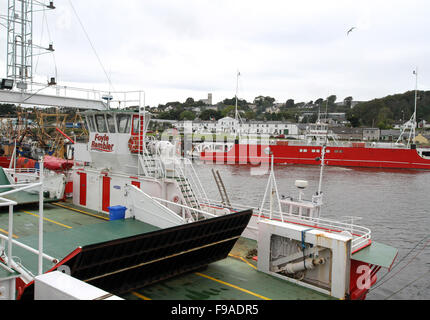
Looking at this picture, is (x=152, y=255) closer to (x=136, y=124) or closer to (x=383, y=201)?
(x=136, y=124)

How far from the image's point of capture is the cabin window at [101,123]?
46.1 ft

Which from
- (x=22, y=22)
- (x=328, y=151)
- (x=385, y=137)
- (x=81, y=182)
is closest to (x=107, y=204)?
(x=81, y=182)

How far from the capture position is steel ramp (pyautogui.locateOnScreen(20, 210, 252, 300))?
7184mm

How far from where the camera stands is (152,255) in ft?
27.5

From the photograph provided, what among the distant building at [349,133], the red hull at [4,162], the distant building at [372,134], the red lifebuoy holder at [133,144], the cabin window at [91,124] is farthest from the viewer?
the distant building at [349,133]

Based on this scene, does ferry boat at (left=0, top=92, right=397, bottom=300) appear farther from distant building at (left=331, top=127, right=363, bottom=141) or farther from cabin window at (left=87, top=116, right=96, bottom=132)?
distant building at (left=331, top=127, right=363, bottom=141)

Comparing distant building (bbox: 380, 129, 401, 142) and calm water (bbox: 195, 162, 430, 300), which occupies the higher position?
distant building (bbox: 380, 129, 401, 142)

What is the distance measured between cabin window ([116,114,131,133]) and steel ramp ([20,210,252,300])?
611 cm

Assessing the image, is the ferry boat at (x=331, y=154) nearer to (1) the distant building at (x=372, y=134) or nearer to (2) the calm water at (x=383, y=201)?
(2) the calm water at (x=383, y=201)

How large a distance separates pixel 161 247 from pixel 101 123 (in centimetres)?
760

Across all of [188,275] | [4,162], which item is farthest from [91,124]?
[4,162]

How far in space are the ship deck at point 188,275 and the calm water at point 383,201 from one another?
18.2 ft

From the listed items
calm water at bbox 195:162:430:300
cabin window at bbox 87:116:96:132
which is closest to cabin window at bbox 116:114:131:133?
cabin window at bbox 87:116:96:132

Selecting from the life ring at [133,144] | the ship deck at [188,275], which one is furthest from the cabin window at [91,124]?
the ship deck at [188,275]
